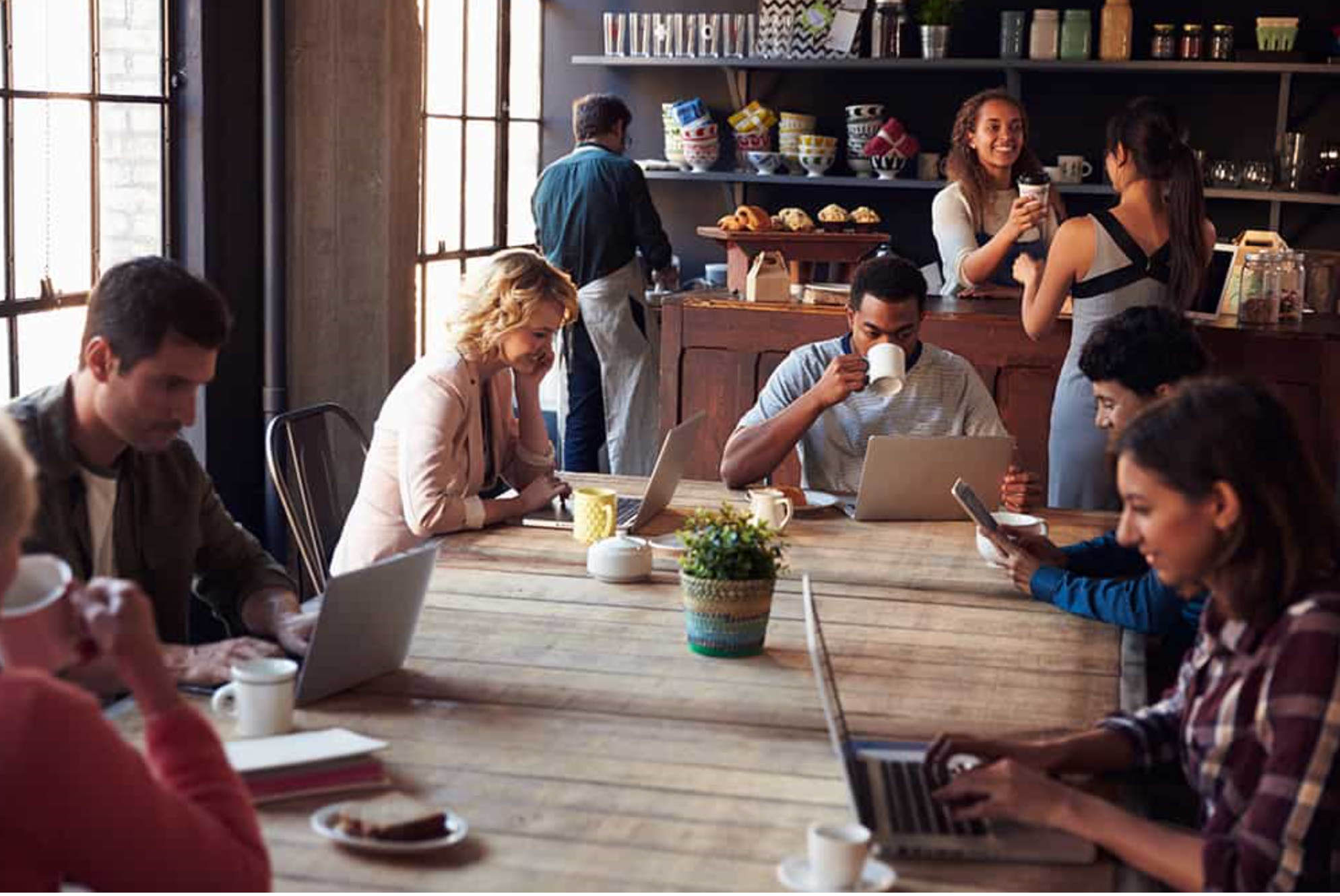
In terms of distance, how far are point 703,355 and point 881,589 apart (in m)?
2.40

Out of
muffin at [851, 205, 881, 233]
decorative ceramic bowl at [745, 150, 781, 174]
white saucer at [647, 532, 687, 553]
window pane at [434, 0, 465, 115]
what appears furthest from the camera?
decorative ceramic bowl at [745, 150, 781, 174]

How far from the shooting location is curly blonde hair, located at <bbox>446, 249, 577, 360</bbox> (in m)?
3.36

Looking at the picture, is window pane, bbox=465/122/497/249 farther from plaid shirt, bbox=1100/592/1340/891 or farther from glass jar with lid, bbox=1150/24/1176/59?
plaid shirt, bbox=1100/592/1340/891

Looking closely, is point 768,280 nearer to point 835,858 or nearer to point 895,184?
point 895,184

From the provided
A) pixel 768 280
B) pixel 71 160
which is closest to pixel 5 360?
pixel 71 160

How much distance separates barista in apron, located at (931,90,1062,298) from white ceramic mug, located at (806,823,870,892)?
12.2ft

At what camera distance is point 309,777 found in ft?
5.99

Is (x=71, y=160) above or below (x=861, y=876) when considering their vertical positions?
above

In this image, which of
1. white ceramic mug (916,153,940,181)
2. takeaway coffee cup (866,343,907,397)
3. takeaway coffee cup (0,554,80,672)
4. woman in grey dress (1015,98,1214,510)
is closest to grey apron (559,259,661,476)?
white ceramic mug (916,153,940,181)

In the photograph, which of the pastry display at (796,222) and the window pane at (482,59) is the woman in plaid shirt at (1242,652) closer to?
the pastry display at (796,222)

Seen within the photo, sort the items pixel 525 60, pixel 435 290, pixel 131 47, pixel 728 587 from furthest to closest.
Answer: pixel 525 60, pixel 435 290, pixel 131 47, pixel 728 587

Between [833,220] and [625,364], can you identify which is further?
[625,364]

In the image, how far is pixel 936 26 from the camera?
684 centimetres

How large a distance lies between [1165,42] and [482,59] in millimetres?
2682
